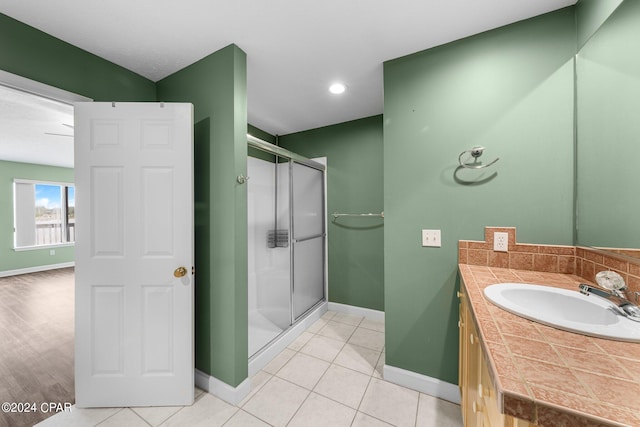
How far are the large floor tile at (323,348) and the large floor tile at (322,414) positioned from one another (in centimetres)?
46

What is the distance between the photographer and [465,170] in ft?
4.94

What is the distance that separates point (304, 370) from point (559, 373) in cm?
177

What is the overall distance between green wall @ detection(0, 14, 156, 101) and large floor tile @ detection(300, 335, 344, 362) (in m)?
2.64

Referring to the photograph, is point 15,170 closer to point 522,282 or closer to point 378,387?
point 378,387

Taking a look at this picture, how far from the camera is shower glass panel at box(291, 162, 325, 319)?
264 cm

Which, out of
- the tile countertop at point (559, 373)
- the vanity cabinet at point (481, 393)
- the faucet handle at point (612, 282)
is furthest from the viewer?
the faucet handle at point (612, 282)

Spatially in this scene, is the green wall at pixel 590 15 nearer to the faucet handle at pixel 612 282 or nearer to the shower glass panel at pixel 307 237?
the faucet handle at pixel 612 282

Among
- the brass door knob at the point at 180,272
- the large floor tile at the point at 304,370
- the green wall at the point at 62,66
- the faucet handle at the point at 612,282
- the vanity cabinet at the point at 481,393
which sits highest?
the green wall at the point at 62,66

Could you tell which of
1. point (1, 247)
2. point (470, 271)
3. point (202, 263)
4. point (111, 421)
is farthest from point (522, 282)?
point (1, 247)

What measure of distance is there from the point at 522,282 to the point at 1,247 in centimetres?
817

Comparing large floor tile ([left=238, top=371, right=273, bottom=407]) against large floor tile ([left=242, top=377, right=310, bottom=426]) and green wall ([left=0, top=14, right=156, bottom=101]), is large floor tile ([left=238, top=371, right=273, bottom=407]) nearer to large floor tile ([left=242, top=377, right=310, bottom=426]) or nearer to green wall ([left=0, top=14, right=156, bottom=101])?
large floor tile ([left=242, top=377, right=310, bottom=426])

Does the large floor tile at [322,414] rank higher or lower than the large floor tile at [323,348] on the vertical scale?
higher

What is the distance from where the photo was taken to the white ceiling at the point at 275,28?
128 cm

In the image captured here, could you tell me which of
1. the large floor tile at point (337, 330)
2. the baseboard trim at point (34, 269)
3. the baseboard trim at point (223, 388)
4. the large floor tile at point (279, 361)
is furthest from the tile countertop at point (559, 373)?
the baseboard trim at point (34, 269)
